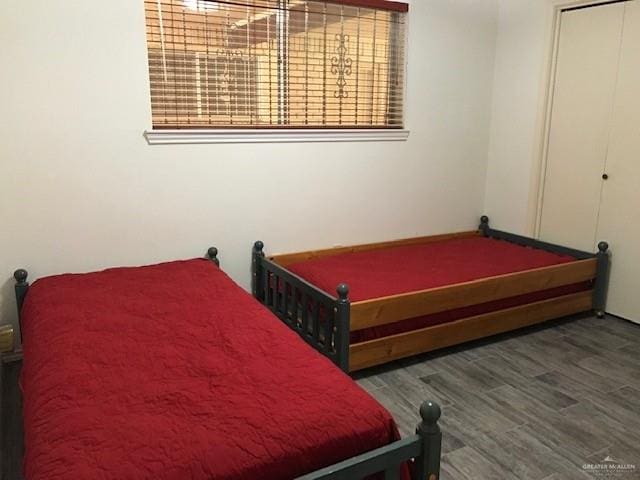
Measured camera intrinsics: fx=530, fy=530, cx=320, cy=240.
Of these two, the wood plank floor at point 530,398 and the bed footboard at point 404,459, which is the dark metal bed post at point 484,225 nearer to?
the wood plank floor at point 530,398

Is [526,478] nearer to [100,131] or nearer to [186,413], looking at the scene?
[186,413]

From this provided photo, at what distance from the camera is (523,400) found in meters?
2.52

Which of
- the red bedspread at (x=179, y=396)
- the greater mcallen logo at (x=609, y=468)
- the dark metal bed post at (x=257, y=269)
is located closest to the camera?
the red bedspread at (x=179, y=396)

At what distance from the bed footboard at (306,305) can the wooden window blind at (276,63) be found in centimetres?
89

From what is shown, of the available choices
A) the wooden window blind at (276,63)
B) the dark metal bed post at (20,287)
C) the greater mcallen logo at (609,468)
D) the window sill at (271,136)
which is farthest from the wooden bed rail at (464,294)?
the dark metal bed post at (20,287)

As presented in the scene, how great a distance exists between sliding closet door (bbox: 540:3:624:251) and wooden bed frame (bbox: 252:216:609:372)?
0.77 ft

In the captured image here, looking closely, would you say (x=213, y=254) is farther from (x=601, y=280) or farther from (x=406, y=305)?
(x=601, y=280)

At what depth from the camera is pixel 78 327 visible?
2123 millimetres

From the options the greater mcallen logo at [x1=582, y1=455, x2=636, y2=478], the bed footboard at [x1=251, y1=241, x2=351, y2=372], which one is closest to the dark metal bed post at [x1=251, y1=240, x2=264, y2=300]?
the bed footboard at [x1=251, y1=241, x2=351, y2=372]

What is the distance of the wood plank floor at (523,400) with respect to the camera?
208 centimetres

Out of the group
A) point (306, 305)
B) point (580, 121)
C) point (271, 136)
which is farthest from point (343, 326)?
point (580, 121)

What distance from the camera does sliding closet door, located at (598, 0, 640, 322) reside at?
126 inches

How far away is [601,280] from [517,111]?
134 cm

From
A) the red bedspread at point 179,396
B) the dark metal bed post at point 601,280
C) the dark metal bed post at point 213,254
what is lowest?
the dark metal bed post at point 601,280
